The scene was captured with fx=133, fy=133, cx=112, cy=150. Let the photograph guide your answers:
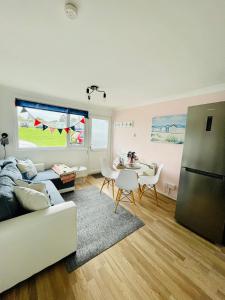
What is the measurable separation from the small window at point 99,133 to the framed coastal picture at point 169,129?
6.29 ft

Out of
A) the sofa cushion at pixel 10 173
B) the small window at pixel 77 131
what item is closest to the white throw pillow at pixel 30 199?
the sofa cushion at pixel 10 173

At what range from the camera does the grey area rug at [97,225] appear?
1.64m

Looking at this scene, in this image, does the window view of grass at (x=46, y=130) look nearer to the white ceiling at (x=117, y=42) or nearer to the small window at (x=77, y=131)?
the small window at (x=77, y=131)

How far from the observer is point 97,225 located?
2123 mm

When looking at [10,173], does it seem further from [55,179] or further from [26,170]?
[55,179]

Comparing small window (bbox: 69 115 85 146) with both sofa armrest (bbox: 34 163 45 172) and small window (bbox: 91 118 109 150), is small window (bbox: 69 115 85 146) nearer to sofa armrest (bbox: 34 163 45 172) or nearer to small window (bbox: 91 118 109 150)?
small window (bbox: 91 118 109 150)

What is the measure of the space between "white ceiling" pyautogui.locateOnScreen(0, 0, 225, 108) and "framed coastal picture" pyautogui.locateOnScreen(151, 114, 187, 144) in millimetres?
746

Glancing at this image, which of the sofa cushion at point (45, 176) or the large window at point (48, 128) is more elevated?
the large window at point (48, 128)

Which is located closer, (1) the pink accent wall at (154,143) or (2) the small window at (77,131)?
(1) the pink accent wall at (154,143)

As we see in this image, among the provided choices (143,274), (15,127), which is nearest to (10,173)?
(15,127)

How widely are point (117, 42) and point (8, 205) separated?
1896 mm

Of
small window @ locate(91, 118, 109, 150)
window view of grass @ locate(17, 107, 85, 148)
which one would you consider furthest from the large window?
small window @ locate(91, 118, 109, 150)

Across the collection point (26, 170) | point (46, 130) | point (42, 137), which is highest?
point (46, 130)

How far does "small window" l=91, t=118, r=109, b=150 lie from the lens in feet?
14.9
